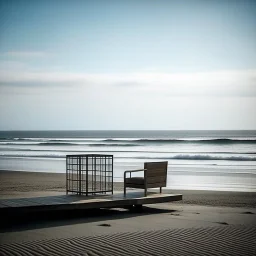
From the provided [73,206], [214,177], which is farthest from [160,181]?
[214,177]

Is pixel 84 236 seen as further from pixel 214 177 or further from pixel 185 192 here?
pixel 214 177

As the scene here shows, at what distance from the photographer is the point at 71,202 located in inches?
387

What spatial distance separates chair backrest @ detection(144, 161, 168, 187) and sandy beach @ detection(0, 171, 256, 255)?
0.69 m

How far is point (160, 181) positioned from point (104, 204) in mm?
2145

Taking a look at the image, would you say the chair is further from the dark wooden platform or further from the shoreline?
the shoreline

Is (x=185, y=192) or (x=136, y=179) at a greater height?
(x=136, y=179)

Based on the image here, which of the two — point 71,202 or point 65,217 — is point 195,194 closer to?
point 65,217

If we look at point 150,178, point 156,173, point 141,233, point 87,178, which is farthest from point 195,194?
point 141,233

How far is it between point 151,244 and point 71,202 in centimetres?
274

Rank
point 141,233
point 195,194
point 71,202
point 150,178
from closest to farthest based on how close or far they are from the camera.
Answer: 1. point 141,233
2. point 71,202
3. point 150,178
4. point 195,194

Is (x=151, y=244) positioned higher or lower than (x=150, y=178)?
lower

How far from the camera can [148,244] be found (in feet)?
24.9

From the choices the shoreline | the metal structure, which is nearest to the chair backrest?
the metal structure

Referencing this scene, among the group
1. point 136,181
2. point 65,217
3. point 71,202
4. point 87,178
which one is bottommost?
point 65,217
